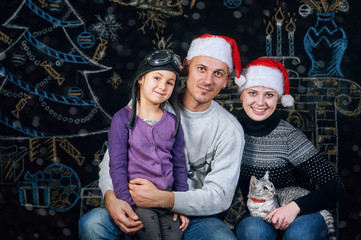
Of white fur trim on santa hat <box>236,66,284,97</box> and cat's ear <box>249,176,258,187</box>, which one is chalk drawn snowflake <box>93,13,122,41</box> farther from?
cat's ear <box>249,176,258,187</box>

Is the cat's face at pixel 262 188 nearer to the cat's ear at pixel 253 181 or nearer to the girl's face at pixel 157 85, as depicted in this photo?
the cat's ear at pixel 253 181

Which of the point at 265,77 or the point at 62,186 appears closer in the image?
the point at 265,77

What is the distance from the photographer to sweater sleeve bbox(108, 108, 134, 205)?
1654mm

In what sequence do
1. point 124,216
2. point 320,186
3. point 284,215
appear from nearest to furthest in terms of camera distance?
point 124,216 → point 284,215 → point 320,186

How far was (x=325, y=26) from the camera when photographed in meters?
2.43

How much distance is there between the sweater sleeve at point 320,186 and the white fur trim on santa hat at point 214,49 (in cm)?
72

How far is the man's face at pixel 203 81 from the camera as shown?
76.4 inches

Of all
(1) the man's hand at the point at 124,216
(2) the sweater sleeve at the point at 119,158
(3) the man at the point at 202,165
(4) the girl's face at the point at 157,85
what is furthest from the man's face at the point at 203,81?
(1) the man's hand at the point at 124,216

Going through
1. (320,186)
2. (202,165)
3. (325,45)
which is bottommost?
(320,186)

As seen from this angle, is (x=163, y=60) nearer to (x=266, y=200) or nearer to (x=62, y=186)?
(x=266, y=200)

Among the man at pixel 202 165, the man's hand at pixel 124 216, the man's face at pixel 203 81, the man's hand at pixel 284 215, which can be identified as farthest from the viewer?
the man's face at pixel 203 81

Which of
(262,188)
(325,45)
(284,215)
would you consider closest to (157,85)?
(262,188)

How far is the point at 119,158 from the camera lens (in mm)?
1667

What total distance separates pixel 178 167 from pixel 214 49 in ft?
2.34
